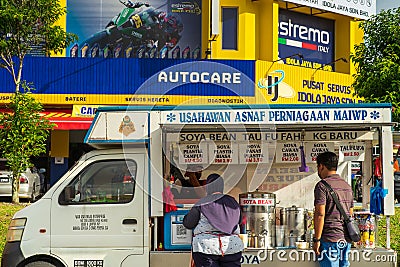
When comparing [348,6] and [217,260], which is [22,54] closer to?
[348,6]

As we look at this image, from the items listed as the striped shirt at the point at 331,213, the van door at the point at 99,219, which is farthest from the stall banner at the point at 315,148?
the van door at the point at 99,219

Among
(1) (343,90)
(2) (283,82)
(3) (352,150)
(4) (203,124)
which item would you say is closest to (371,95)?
(3) (352,150)

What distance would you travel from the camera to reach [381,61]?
1584cm

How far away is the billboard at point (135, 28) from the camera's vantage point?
26828mm

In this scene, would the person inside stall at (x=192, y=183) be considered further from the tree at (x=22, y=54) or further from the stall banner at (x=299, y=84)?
the stall banner at (x=299, y=84)

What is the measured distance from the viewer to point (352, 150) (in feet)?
34.0

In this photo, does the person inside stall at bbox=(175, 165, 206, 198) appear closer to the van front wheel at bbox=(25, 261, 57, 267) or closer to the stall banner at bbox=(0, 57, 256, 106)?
the van front wheel at bbox=(25, 261, 57, 267)

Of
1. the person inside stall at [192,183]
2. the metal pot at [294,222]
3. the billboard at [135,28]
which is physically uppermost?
the billboard at [135,28]

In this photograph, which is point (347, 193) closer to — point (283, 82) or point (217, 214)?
point (217, 214)

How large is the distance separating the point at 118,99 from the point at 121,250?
16150 mm

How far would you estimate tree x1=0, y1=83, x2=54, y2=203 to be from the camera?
19203 mm

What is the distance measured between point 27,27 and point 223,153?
11766mm

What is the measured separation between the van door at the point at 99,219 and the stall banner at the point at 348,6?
1968 centimetres

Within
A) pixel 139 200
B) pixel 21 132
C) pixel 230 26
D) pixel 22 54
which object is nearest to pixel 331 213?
pixel 139 200
